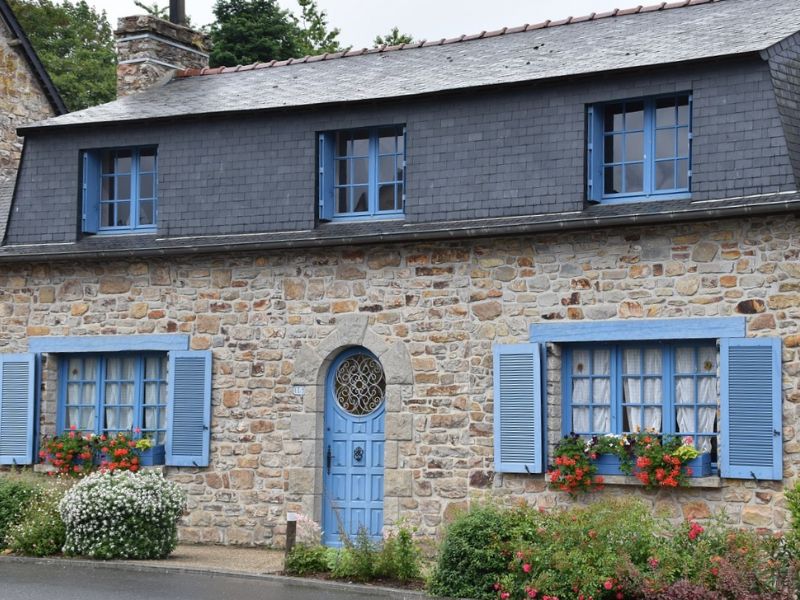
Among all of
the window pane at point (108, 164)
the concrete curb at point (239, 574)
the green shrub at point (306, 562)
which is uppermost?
the window pane at point (108, 164)

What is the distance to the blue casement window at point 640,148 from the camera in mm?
14688

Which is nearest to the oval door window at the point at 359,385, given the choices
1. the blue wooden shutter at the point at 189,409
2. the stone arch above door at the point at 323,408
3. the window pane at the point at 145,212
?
the stone arch above door at the point at 323,408

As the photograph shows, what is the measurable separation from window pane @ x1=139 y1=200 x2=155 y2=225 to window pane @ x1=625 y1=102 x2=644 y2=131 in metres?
5.93

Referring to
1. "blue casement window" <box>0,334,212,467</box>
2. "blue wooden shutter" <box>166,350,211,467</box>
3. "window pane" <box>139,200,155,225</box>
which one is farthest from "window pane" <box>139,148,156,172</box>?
"blue wooden shutter" <box>166,350,211,467</box>

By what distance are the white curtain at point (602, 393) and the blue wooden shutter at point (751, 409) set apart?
Result: 129 centimetres

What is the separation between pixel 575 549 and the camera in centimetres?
1212

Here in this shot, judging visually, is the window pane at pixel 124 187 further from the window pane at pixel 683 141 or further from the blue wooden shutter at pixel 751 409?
the blue wooden shutter at pixel 751 409

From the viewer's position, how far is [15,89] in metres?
21.9

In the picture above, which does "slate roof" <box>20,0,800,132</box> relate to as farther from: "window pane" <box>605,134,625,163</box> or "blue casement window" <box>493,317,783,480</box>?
"blue casement window" <box>493,317,783,480</box>

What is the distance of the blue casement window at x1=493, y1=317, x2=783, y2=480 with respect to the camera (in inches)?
541

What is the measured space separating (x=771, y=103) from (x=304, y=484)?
247 inches

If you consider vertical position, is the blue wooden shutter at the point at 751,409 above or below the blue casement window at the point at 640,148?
below

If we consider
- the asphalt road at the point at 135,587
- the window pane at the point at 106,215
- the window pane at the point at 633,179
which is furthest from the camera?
the window pane at the point at 106,215

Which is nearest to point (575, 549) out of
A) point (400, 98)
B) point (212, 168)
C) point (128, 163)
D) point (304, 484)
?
point (304, 484)
